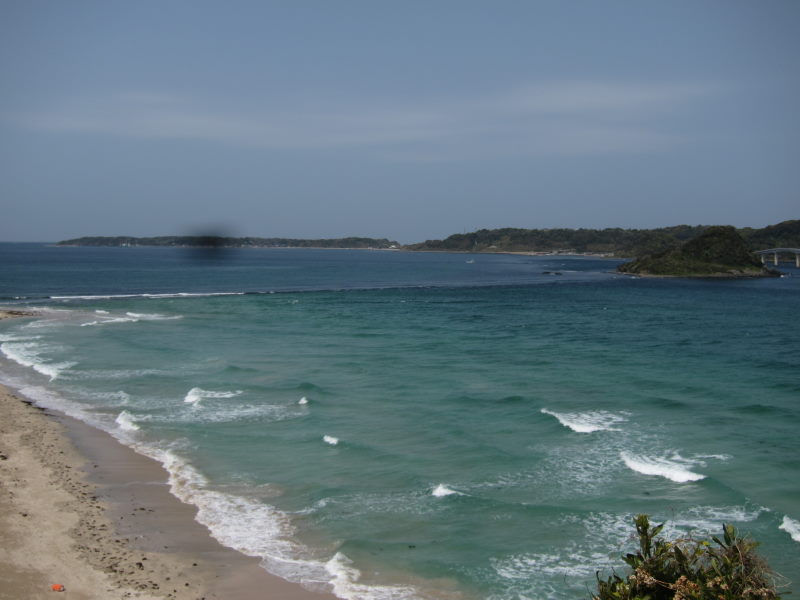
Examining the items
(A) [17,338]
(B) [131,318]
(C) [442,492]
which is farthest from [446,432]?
(B) [131,318]

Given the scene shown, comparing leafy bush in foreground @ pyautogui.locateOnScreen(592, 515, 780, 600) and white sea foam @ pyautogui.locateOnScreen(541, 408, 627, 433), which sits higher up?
leafy bush in foreground @ pyautogui.locateOnScreen(592, 515, 780, 600)

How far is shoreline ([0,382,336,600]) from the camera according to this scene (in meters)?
13.5

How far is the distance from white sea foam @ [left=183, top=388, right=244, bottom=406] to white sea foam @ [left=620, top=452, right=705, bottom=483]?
17245 millimetres

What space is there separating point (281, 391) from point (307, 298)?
164 feet

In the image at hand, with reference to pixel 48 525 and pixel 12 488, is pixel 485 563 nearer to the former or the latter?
pixel 48 525

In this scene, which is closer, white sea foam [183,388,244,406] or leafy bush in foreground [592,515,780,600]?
leafy bush in foreground [592,515,780,600]

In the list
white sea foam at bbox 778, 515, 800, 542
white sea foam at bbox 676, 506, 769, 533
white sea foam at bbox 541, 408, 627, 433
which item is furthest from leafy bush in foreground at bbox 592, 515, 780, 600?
white sea foam at bbox 541, 408, 627, 433

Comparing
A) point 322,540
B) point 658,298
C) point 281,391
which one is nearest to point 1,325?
point 281,391

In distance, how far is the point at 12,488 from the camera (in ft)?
60.6

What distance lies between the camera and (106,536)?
52.1 feet

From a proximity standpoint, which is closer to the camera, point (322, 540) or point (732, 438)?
point (322, 540)

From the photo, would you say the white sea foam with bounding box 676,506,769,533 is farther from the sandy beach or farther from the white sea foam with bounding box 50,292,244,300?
the white sea foam with bounding box 50,292,244,300

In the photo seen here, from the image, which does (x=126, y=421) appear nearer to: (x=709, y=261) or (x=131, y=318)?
(x=131, y=318)

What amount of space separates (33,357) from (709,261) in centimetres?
13005
